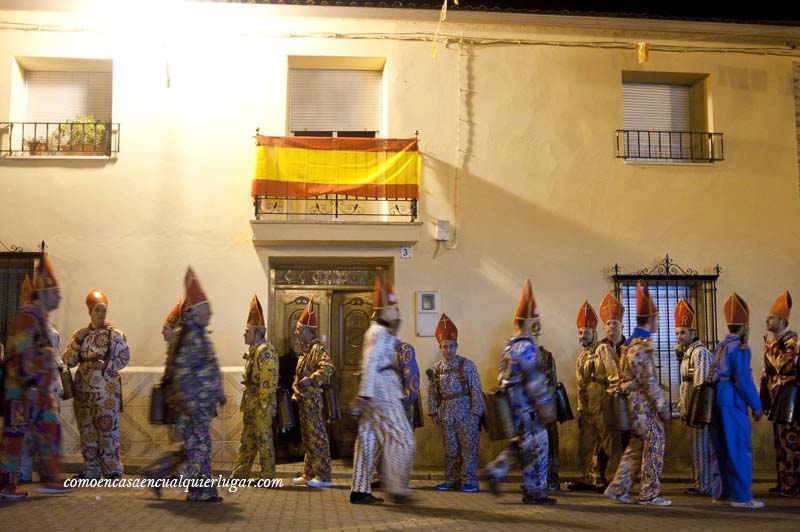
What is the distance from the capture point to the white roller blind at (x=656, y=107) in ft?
44.9

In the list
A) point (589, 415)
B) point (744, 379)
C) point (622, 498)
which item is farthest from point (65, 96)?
point (744, 379)

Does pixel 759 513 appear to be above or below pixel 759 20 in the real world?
below

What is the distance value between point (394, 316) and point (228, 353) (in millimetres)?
4496

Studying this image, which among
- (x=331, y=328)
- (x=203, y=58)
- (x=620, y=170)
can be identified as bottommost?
(x=331, y=328)

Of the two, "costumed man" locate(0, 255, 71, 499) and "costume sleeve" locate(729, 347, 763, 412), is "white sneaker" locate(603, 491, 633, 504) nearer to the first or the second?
"costume sleeve" locate(729, 347, 763, 412)

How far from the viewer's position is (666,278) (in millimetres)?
12992

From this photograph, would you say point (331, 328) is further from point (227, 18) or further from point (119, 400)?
point (227, 18)

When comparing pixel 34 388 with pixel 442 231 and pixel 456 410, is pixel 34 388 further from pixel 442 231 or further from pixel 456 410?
pixel 442 231

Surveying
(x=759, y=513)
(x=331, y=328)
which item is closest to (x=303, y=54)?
(x=331, y=328)

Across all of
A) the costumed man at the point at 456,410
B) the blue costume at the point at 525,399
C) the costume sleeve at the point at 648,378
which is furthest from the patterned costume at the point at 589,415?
the blue costume at the point at 525,399

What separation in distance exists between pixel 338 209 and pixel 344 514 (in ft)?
18.8

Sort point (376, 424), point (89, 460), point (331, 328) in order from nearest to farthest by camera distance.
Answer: point (376, 424), point (89, 460), point (331, 328)

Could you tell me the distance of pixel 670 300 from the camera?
43.0ft

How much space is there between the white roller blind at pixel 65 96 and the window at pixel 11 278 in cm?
220
